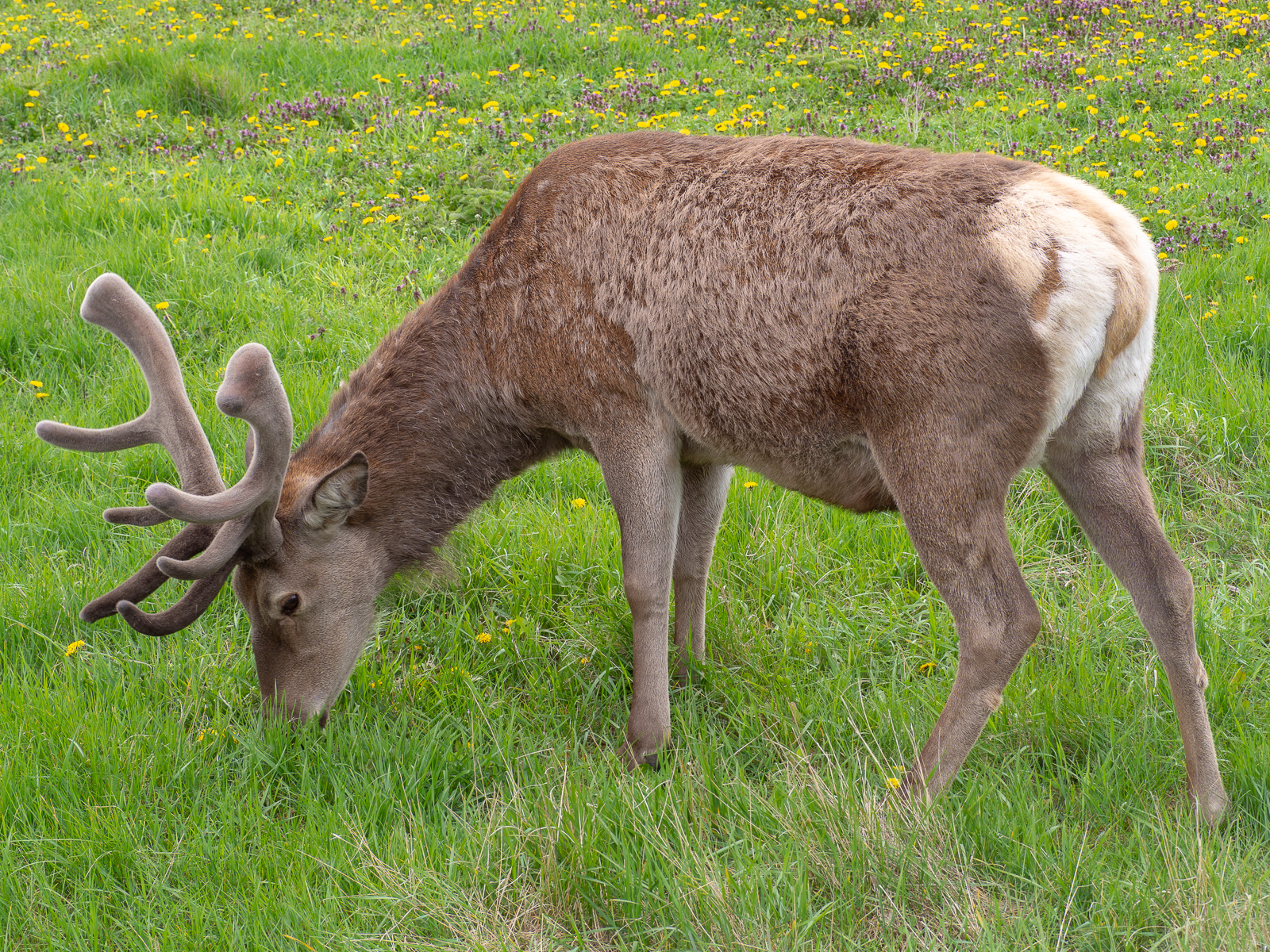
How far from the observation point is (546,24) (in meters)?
10.3

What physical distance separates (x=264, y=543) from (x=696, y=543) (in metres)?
1.60

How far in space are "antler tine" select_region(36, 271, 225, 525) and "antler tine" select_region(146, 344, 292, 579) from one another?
26cm

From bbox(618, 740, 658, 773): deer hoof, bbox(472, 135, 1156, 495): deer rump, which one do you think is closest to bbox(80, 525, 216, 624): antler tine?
bbox(472, 135, 1156, 495): deer rump

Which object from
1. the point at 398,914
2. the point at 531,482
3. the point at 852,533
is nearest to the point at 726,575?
the point at 852,533

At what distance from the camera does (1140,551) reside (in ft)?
10.9

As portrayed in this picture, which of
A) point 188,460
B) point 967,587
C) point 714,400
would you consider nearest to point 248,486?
point 188,460

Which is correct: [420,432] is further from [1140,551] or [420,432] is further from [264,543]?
[1140,551]

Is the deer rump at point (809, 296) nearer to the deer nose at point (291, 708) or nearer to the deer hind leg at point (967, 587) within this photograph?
the deer hind leg at point (967, 587)

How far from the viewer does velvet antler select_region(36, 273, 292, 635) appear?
3.30 m

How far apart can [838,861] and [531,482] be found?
2.71m

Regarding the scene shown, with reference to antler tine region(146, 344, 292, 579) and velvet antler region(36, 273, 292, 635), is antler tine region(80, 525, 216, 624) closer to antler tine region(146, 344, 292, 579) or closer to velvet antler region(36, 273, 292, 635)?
velvet antler region(36, 273, 292, 635)

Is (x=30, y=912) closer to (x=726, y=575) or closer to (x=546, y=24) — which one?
(x=726, y=575)

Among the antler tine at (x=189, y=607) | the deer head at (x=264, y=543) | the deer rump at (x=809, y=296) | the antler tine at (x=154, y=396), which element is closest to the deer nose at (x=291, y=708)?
the deer head at (x=264, y=543)

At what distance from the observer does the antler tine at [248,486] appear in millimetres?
3221
